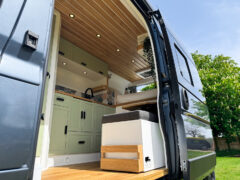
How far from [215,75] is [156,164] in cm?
980

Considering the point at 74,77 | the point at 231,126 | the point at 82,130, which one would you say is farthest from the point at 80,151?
the point at 231,126

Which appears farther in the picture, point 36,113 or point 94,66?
point 94,66

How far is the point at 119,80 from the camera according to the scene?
460 centimetres

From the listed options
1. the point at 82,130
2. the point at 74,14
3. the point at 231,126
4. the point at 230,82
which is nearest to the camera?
the point at 74,14

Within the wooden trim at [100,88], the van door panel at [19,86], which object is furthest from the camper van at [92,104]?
the wooden trim at [100,88]

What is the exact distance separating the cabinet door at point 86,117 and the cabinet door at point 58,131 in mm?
351

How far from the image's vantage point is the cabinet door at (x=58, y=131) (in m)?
2.11

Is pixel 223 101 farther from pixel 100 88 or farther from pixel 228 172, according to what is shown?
pixel 100 88

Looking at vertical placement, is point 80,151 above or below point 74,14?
below

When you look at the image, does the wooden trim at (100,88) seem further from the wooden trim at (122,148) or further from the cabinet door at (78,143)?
the wooden trim at (122,148)

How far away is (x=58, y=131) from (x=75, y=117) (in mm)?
362

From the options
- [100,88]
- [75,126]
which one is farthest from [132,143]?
[100,88]

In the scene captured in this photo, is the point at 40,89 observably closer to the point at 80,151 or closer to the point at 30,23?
the point at 30,23

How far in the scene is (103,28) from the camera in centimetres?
266
